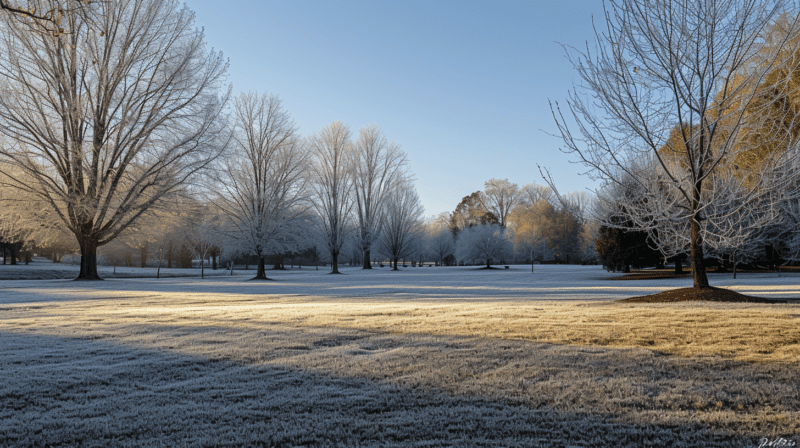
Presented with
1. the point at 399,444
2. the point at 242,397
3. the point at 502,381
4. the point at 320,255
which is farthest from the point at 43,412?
the point at 320,255

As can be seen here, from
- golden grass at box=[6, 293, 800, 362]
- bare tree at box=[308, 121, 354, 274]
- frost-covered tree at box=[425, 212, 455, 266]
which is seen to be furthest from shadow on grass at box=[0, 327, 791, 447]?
frost-covered tree at box=[425, 212, 455, 266]

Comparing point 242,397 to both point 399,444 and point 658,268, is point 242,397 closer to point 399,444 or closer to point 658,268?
point 399,444

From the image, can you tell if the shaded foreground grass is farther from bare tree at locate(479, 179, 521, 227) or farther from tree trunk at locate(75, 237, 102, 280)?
bare tree at locate(479, 179, 521, 227)

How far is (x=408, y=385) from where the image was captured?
3.91m

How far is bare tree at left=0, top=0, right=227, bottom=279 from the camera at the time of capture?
797 inches

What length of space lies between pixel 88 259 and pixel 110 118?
24.7 feet

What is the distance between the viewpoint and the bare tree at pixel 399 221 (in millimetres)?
50938

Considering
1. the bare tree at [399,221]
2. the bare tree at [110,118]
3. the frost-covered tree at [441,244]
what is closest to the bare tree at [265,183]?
the bare tree at [110,118]

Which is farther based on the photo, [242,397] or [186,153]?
[186,153]

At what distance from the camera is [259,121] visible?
32.2m

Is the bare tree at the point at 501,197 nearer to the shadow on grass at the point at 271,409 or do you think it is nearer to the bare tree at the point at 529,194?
the bare tree at the point at 529,194

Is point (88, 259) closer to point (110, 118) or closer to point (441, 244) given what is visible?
point (110, 118)

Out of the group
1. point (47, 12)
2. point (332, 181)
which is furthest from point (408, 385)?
point (332, 181)

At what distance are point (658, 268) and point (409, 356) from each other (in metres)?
44.3
